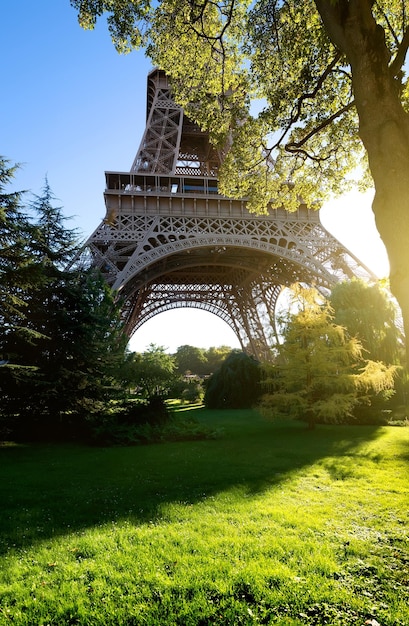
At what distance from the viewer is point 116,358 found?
13.3 m

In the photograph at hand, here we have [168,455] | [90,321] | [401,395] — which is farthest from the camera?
[401,395]

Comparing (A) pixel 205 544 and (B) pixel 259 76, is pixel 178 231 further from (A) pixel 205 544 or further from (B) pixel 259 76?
(A) pixel 205 544

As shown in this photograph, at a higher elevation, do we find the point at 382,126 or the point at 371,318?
the point at 382,126

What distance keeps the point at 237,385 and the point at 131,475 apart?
17795mm

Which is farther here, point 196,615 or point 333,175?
point 333,175

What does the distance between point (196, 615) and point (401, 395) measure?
1766 centimetres

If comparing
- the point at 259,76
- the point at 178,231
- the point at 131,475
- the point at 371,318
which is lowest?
the point at 131,475

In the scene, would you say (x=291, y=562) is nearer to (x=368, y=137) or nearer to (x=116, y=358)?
(x=368, y=137)

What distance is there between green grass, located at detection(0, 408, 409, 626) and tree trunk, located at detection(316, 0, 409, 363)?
2351mm

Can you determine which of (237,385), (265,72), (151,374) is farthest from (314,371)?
(151,374)

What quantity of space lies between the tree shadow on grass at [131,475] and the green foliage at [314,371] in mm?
1065

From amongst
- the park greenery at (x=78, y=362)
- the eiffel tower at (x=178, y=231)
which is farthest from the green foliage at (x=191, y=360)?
the park greenery at (x=78, y=362)

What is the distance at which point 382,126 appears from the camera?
11.7ft

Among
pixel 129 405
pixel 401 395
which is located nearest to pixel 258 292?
pixel 401 395
